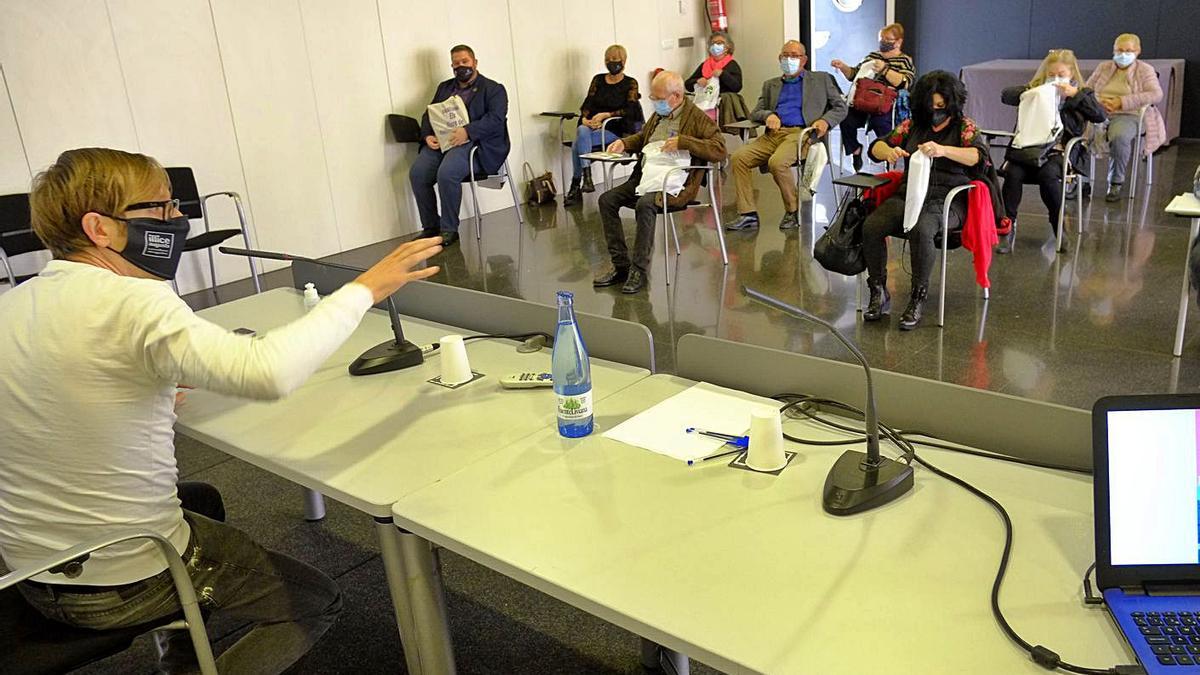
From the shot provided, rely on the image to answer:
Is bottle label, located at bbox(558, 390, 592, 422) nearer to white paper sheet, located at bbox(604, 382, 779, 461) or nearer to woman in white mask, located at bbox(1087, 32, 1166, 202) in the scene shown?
white paper sheet, located at bbox(604, 382, 779, 461)

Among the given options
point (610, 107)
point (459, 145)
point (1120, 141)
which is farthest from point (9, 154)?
point (1120, 141)

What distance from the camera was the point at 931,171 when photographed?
421 centimetres

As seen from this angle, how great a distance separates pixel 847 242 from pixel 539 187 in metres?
4.04

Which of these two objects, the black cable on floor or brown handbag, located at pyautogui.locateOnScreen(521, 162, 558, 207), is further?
brown handbag, located at pyautogui.locateOnScreen(521, 162, 558, 207)

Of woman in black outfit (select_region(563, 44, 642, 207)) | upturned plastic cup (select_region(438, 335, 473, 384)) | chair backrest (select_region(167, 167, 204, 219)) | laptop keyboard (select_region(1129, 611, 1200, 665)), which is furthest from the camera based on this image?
woman in black outfit (select_region(563, 44, 642, 207))

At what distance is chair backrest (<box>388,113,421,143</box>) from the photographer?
6.89m

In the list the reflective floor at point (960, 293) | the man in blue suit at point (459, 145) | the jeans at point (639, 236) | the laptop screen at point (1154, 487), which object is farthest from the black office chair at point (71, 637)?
the man in blue suit at point (459, 145)

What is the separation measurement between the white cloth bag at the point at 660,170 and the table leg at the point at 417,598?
12.3 ft

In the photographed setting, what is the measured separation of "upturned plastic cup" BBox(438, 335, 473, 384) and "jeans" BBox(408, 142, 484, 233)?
474 cm

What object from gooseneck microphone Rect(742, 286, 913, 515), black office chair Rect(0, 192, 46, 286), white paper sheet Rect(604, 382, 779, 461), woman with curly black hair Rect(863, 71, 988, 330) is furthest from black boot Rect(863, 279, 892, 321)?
black office chair Rect(0, 192, 46, 286)

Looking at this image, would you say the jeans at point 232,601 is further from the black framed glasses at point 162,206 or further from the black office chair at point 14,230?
the black office chair at point 14,230

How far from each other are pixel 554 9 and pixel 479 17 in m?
0.84

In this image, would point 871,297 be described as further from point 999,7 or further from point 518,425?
point 999,7

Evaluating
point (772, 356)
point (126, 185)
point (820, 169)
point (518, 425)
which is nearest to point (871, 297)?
point (820, 169)
